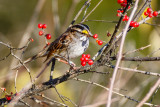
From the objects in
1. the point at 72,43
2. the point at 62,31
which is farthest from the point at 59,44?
the point at 62,31

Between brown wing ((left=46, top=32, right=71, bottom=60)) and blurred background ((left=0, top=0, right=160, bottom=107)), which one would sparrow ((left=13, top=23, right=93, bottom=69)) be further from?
blurred background ((left=0, top=0, right=160, bottom=107))

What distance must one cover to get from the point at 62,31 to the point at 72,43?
24.7 inches

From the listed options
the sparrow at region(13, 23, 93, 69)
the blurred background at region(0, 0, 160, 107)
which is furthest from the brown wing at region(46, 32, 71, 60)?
the blurred background at region(0, 0, 160, 107)

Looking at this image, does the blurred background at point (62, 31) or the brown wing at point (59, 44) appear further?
the brown wing at point (59, 44)

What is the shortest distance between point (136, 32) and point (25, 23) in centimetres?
481

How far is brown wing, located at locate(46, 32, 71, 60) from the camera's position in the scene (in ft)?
15.4

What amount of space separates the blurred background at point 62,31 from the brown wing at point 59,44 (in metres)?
0.35

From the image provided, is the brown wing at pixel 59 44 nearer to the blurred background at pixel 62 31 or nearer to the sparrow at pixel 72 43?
the sparrow at pixel 72 43

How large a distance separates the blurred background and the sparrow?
0.30 metres

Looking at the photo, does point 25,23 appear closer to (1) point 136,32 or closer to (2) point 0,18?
(2) point 0,18

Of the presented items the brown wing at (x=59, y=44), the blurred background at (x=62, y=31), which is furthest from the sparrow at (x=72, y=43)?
the blurred background at (x=62, y=31)

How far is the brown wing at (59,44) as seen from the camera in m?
4.68

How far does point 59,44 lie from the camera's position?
4.73 m

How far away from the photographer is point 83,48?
15.5 feet
